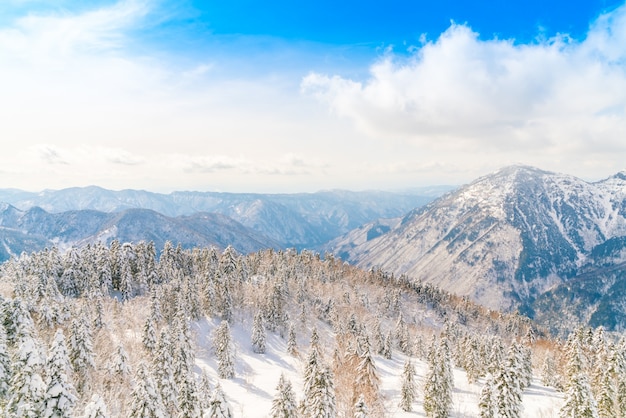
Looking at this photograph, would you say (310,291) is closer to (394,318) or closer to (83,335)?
(394,318)

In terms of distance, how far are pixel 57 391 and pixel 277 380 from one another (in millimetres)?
66005

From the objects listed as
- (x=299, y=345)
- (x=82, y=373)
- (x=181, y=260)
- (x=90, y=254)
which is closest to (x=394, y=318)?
(x=299, y=345)

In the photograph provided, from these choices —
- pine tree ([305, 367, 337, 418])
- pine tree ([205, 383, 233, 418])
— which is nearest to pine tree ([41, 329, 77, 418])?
pine tree ([205, 383, 233, 418])

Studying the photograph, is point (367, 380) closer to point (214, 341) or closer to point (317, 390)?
point (317, 390)

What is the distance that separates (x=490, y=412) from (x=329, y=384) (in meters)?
21.1

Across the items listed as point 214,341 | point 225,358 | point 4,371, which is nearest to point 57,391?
point 4,371

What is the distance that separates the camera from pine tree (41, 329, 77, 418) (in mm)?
26688

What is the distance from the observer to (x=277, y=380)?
85.3 m

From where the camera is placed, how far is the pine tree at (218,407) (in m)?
Result: 32.3

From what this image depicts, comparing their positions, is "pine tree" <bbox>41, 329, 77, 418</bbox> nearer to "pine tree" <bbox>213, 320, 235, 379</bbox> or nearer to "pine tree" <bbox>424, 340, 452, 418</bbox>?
"pine tree" <bbox>424, 340, 452, 418</bbox>

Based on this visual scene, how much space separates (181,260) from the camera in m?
155

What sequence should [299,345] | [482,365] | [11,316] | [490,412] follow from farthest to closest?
[299,345] < [482,365] < [11,316] < [490,412]

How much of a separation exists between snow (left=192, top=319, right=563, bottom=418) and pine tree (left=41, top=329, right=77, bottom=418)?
20.8 m

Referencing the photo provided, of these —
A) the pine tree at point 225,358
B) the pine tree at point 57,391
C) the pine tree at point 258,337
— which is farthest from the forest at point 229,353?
the pine tree at point 258,337
